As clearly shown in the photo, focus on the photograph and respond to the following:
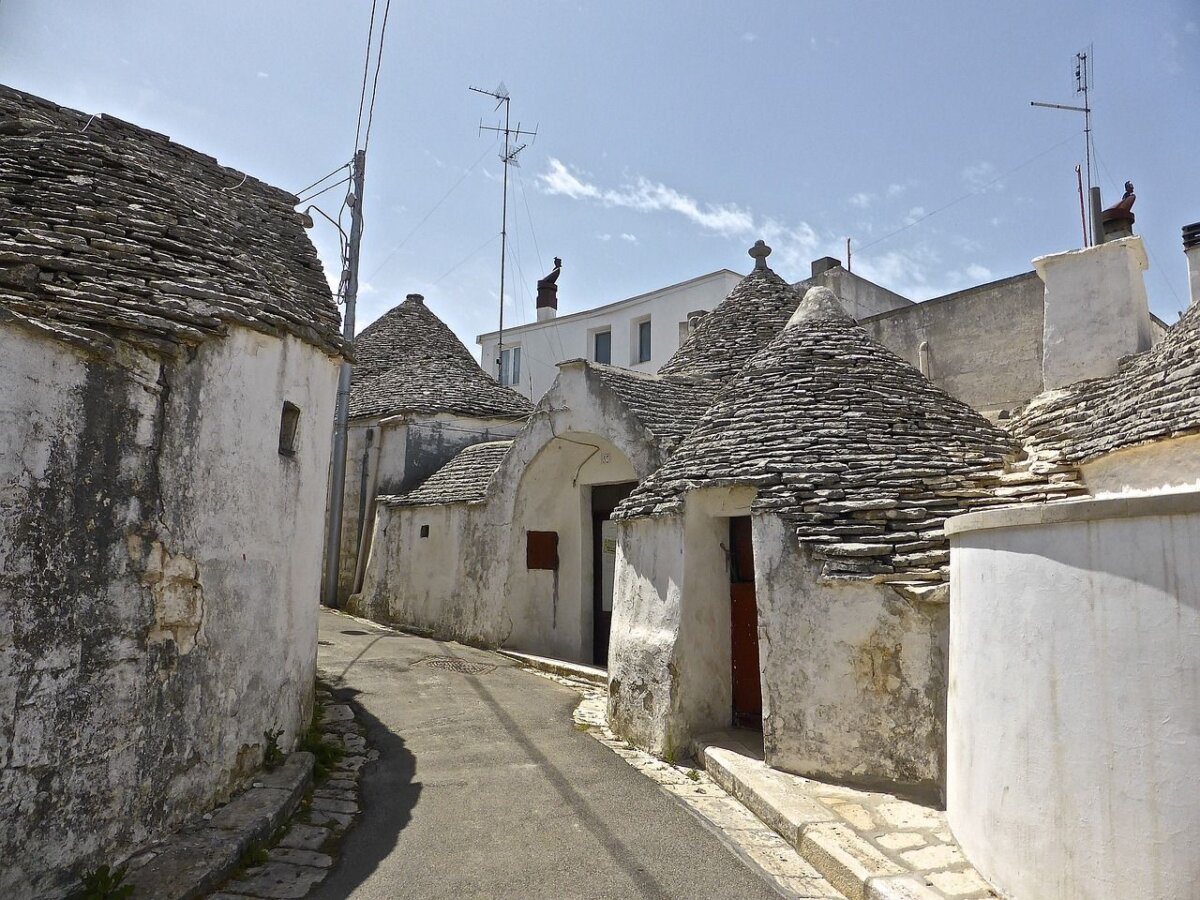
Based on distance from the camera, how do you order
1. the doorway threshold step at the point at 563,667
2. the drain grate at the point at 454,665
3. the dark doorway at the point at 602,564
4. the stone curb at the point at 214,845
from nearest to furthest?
the stone curb at the point at 214,845 < the doorway threshold step at the point at 563,667 < the drain grate at the point at 454,665 < the dark doorway at the point at 602,564

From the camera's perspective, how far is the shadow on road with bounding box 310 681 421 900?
504cm

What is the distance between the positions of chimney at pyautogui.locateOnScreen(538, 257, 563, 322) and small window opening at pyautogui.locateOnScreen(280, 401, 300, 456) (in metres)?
22.0

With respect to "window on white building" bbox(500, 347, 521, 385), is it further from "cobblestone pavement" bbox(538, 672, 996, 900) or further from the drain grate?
"cobblestone pavement" bbox(538, 672, 996, 900)

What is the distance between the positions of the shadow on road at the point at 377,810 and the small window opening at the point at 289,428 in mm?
2798

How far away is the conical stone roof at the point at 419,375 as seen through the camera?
57.6 feet

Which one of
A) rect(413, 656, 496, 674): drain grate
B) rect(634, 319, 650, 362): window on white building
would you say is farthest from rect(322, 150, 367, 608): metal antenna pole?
rect(634, 319, 650, 362): window on white building

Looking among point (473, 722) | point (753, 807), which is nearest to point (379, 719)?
point (473, 722)

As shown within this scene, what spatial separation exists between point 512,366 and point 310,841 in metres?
24.7

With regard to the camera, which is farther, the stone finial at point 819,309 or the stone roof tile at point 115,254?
the stone finial at point 819,309

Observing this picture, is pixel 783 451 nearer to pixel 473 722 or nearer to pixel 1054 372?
pixel 473 722

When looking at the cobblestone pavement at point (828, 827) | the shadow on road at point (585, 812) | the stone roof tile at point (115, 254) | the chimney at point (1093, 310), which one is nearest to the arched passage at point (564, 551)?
the shadow on road at point (585, 812)

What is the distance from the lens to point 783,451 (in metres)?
7.54

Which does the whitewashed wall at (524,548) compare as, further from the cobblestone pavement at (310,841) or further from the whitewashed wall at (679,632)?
the cobblestone pavement at (310,841)

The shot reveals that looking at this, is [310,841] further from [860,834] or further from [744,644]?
[744,644]
